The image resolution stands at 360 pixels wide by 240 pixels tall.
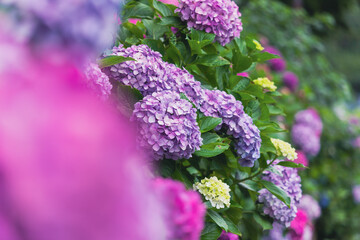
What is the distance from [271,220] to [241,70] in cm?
60

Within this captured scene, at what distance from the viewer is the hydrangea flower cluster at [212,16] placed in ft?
4.95

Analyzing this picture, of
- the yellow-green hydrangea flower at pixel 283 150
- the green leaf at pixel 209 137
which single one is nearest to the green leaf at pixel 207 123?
the green leaf at pixel 209 137

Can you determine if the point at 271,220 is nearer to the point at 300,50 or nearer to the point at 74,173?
the point at 74,173

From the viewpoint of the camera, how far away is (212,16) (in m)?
1.52

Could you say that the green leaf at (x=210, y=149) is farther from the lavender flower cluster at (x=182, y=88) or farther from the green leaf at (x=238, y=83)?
the green leaf at (x=238, y=83)

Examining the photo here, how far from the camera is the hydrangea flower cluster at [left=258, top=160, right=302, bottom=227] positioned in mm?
1642

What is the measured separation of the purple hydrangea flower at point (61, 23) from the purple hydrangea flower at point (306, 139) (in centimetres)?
360

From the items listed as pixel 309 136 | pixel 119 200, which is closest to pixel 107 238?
pixel 119 200

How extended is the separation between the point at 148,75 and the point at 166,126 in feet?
0.62

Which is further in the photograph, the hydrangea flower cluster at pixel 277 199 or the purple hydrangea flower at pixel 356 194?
the purple hydrangea flower at pixel 356 194

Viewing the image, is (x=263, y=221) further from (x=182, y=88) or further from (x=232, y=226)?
(x=182, y=88)

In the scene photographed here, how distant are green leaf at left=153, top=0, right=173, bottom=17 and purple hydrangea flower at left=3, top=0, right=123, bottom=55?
42.0 inches

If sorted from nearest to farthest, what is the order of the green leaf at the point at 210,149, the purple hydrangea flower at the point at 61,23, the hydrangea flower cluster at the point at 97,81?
the purple hydrangea flower at the point at 61,23, the hydrangea flower cluster at the point at 97,81, the green leaf at the point at 210,149

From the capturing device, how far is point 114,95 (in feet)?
4.24
